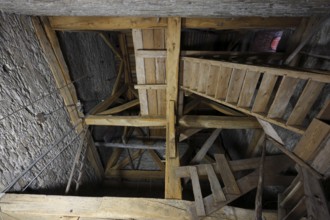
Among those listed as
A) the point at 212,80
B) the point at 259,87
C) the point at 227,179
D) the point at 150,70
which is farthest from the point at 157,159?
the point at 259,87

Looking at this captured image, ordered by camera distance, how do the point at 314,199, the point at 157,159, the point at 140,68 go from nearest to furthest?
1. the point at 314,199
2. the point at 140,68
3. the point at 157,159

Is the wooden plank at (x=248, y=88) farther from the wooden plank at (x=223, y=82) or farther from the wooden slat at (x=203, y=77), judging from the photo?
the wooden slat at (x=203, y=77)

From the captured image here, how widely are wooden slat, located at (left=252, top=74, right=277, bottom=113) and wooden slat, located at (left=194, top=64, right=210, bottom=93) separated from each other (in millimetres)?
709

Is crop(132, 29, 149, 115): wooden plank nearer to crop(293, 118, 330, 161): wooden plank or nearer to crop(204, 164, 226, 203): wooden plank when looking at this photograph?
crop(204, 164, 226, 203): wooden plank

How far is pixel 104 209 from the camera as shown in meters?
1.74

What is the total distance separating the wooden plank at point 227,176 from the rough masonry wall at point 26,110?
211cm

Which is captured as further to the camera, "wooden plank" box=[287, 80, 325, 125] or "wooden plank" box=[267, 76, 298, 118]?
"wooden plank" box=[267, 76, 298, 118]

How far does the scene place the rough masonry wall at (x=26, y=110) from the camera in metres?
1.84

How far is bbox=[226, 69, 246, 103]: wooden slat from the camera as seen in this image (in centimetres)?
192

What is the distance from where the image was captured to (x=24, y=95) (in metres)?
2.06

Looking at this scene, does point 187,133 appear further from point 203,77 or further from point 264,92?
point 264,92

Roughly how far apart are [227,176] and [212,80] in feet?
3.66

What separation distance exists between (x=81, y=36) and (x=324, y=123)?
3.44m

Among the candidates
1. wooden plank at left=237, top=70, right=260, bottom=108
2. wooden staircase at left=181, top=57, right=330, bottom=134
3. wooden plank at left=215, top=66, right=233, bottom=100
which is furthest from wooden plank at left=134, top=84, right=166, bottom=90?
wooden plank at left=237, top=70, right=260, bottom=108
